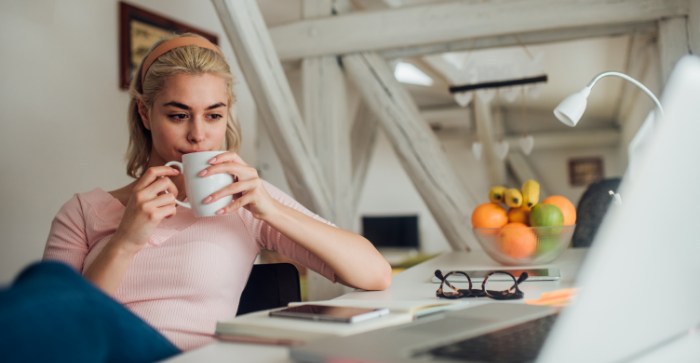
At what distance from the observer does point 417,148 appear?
2.24 metres

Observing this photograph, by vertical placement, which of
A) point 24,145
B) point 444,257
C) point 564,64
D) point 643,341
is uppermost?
point 564,64

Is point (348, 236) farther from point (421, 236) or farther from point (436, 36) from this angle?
point (421, 236)

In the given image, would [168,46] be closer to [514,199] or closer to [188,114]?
[188,114]

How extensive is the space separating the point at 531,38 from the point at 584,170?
6592mm

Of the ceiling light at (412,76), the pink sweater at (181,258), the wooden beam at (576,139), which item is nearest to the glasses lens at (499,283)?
the pink sweater at (181,258)

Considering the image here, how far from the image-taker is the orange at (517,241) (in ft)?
4.24

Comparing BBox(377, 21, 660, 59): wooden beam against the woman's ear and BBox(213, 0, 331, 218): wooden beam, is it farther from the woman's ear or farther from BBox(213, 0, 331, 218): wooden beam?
the woman's ear

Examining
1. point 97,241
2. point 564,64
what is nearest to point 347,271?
point 97,241

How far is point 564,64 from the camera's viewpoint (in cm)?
431

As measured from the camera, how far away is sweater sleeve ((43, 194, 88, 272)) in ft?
3.74

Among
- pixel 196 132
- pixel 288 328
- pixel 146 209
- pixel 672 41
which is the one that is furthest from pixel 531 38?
pixel 288 328

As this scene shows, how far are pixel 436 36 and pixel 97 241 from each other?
1611 mm

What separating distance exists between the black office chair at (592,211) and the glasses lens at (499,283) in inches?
42.1

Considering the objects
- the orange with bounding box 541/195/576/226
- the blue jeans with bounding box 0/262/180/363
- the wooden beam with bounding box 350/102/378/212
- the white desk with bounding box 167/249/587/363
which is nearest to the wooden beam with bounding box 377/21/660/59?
the wooden beam with bounding box 350/102/378/212
